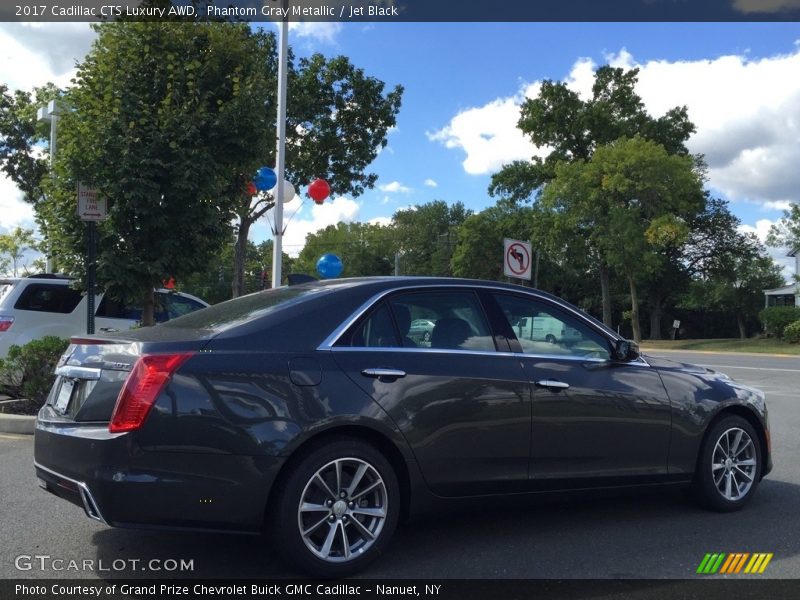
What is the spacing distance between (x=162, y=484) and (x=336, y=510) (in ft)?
3.00

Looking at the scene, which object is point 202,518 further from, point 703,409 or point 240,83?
point 240,83

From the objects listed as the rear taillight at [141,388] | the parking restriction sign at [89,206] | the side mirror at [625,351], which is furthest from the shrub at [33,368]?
the side mirror at [625,351]

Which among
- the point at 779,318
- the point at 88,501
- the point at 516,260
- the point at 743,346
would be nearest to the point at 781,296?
the point at 779,318

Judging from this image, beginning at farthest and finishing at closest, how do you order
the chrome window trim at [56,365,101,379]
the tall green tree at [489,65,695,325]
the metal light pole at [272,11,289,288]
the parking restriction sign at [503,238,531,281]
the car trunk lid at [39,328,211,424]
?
the tall green tree at [489,65,695,325] < the metal light pole at [272,11,289,288] < the parking restriction sign at [503,238,531,281] < the chrome window trim at [56,365,101,379] < the car trunk lid at [39,328,211,424]

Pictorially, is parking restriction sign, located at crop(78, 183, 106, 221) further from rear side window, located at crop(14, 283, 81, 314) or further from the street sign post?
rear side window, located at crop(14, 283, 81, 314)

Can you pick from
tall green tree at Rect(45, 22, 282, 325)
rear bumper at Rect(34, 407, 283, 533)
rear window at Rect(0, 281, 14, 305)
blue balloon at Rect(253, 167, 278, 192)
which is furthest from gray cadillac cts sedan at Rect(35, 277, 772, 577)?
rear window at Rect(0, 281, 14, 305)

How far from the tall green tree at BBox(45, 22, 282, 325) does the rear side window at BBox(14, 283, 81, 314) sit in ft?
6.67

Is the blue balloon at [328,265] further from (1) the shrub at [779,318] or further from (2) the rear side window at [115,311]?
(1) the shrub at [779,318]

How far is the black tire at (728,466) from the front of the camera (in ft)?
17.5

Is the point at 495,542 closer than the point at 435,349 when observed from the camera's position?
No

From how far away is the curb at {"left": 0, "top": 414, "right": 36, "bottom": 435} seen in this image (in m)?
8.20

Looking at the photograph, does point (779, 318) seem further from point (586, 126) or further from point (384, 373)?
point (384, 373)

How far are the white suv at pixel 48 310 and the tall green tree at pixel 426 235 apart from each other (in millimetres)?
71334

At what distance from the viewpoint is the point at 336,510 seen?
399 centimetres
